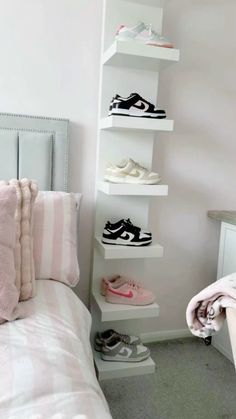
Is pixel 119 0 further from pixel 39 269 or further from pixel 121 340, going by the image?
pixel 121 340

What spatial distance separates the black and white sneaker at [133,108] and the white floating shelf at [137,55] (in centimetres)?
18

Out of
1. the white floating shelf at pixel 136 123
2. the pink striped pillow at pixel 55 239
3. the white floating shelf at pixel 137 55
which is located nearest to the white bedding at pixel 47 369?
the pink striped pillow at pixel 55 239

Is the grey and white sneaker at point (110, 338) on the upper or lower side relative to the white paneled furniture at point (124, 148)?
lower

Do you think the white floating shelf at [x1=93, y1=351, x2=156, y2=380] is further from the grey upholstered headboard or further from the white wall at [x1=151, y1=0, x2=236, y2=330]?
the grey upholstered headboard

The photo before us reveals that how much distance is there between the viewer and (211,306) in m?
0.79

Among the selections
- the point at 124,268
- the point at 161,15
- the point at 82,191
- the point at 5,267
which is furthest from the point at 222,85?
the point at 5,267

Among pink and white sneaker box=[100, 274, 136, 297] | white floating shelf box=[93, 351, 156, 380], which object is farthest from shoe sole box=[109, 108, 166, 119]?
white floating shelf box=[93, 351, 156, 380]

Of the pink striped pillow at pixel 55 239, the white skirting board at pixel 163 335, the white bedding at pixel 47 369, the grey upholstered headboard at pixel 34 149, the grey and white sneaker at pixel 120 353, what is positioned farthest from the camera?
the white skirting board at pixel 163 335

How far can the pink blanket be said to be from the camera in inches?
29.5

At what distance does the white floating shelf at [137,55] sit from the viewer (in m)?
1.53

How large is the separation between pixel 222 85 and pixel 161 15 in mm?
550

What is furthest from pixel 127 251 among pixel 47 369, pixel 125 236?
pixel 47 369

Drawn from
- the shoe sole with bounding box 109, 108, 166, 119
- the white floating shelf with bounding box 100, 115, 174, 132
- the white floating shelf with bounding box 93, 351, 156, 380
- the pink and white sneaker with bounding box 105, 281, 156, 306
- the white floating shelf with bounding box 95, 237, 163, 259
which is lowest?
A: the white floating shelf with bounding box 93, 351, 156, 380

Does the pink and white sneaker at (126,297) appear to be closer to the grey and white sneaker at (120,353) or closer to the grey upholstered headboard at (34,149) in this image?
the grey and white sneaker at (120,353)
